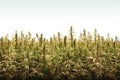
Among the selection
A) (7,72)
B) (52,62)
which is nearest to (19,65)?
(7,72)

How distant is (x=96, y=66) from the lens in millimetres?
12188

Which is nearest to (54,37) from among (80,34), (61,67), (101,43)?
(80,34)

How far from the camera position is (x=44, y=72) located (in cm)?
1219

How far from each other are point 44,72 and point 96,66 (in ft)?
7.21

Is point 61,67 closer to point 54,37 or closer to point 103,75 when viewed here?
point 103,75

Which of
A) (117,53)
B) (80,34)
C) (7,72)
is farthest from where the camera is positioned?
(80,34)

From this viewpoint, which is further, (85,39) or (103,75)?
(85,39)

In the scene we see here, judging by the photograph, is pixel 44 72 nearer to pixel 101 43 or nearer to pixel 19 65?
pixel 19 65

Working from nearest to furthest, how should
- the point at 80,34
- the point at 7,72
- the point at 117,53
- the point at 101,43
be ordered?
the point at 7,72 < the point at 117,53 < the point at 101,43 < the point at 80,34

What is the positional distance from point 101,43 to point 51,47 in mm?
2548

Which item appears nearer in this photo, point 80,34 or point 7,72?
point 7,72

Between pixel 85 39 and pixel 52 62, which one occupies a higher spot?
pixel 85 39

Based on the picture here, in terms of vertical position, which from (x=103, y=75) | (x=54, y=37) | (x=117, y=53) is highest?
(x=54, y=37)

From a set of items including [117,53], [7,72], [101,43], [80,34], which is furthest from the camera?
[80,34]
